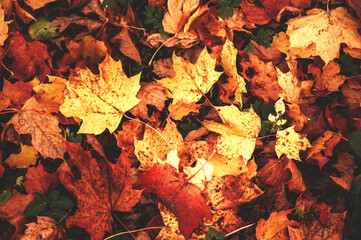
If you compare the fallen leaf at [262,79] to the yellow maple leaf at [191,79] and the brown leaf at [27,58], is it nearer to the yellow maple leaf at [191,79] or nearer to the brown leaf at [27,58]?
the yellow maple leaf at [191,79]

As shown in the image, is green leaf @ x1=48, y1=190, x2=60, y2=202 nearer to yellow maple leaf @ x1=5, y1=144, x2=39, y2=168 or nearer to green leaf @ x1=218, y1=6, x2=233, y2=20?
yellow maple leaf @ x1=5, y1=144, x2=39, y2=168

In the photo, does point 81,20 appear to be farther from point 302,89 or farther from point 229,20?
point 302,89

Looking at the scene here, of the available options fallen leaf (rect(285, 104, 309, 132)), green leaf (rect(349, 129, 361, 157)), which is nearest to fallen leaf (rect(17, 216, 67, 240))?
fallen leaf (rect(285, 104, 309, 132))

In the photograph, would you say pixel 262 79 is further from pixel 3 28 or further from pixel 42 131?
pixel 3 28

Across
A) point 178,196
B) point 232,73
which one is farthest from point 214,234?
point 232,73

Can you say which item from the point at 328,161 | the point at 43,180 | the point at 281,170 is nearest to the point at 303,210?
the point at 281,170
